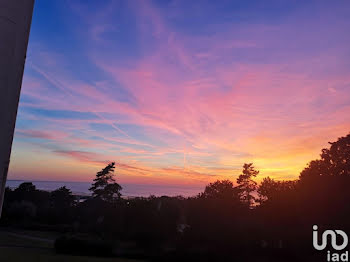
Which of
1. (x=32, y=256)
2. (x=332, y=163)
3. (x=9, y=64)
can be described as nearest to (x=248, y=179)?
(x=332, y=163)

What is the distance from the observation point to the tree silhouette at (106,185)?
24812mm

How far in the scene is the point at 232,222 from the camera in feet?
39.4

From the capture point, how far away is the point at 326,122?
38.4ft

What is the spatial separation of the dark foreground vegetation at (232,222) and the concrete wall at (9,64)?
33.1ft

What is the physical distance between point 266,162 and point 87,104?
10.2 metres

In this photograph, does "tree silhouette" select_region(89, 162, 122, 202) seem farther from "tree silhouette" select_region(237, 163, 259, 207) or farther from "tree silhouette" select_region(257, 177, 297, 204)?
"tree silhouette" select_region(257, 177, 297, 204)

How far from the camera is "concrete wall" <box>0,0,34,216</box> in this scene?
3.38ft

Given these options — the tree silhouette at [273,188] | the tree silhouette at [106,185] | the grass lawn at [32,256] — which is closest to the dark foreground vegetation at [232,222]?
the tree silhouette at [273,188]

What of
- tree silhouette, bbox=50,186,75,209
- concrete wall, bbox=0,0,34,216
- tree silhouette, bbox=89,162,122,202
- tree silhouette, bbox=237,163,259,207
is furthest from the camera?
tree silhouette, bbox=89,162,122,202

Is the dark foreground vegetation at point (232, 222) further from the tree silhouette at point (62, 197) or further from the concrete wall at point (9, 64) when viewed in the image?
the concrete wall at point (9, 64)

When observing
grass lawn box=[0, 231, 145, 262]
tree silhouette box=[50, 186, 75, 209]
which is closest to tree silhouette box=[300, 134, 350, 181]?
grass lawn box=[0, 231, 145, 262]

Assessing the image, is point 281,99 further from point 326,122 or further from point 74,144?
point 74,144

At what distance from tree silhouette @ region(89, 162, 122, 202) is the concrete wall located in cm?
2445

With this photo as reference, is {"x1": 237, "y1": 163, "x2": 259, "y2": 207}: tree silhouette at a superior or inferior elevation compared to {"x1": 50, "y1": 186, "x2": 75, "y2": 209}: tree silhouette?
superior
